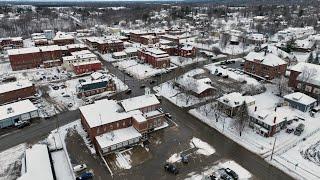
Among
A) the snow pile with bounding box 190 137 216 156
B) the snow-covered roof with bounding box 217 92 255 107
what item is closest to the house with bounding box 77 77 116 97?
the snow-covered roof with bounding box 217 92 255 107

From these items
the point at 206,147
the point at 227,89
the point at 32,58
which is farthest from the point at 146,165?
the point at 32,58

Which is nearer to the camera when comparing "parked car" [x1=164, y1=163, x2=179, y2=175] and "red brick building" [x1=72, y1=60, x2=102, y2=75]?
"parked car" [x1=164, y1=163, x2=179, y2=175]

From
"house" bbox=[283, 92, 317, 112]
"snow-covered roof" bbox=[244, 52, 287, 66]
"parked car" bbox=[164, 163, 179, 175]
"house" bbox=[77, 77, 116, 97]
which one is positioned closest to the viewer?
"parked car" bbox=[164, 163, 179, 175]

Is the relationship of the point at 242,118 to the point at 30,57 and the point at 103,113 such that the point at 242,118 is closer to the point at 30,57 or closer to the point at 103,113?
the point at 103,113

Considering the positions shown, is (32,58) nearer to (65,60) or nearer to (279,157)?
(65,60)

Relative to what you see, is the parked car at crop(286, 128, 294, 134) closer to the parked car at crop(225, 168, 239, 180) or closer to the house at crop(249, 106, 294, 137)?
the house at crop(249, 106, 294, 137)

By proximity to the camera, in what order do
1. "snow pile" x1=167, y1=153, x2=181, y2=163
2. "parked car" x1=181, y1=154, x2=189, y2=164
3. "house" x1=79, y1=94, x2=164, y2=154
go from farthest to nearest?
"house" x1=79, y1=94, x2=164, y2=154
"snow pile" x1=167, y1=153, x2=181, y2=163
"parked car" x1=181, y1=154, x2=189, y2=164

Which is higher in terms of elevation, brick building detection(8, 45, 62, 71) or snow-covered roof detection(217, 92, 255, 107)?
brick building detection(8, 45, 62, 71)

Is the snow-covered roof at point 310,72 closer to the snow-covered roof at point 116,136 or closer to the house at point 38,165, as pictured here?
the snow-covered roof at point 116,136
